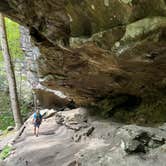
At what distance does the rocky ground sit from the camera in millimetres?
7824

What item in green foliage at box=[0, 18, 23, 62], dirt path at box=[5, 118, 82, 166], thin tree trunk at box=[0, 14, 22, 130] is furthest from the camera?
green foliage at box=[0, 18, 23, 62]

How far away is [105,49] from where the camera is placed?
23.0ft

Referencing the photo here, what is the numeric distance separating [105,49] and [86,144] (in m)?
5.36

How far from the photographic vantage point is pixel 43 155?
11.3 meters

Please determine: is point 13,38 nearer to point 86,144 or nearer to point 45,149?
point 45,149

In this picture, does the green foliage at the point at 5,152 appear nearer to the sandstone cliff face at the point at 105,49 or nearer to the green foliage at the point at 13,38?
the sandstone cliff face at the point at 105,49

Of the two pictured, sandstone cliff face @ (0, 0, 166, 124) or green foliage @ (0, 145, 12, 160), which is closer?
sandstone cliff face @ (0, 0, 166, 124)

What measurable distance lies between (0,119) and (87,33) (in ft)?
60.6

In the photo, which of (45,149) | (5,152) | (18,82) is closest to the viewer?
(45,149)

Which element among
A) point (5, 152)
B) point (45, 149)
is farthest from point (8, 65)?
point (45, 149)

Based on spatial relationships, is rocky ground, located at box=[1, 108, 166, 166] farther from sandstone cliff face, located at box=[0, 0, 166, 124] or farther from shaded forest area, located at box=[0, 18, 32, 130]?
shaded forest area, located at box=[0, 18, 32, 130]

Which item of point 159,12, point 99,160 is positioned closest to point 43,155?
point 99,160

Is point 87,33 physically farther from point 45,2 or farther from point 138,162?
point 138,162

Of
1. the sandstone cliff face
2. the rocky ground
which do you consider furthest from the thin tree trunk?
the sandstone cliff face
